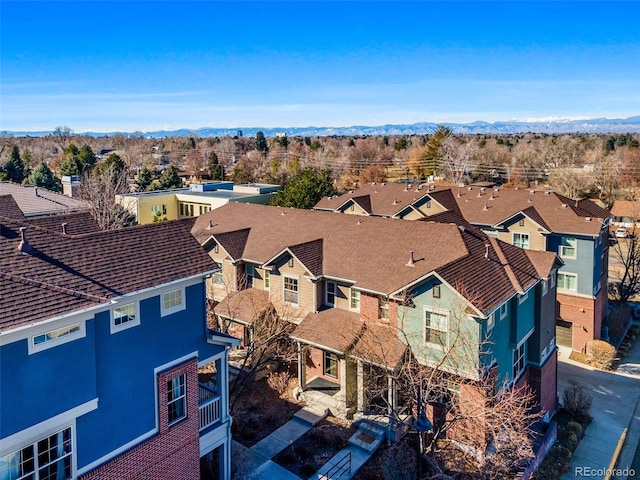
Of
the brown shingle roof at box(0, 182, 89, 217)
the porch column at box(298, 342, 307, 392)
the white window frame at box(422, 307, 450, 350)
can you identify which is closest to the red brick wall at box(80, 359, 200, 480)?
the porch column at box(298, 342, 307, 392)

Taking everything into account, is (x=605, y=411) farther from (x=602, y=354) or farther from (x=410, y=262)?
(x=410, y=262)

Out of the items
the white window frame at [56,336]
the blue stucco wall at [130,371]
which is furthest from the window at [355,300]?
the white window frame at [56,336]

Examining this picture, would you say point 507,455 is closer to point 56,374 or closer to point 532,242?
point 56,374

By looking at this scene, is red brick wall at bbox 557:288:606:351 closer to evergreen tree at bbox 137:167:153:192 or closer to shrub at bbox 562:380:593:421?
shrub at bbox 562:380:593:421

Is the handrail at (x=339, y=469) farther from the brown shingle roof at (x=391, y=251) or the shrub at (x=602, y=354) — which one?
the shrub at (x=602, y=354)

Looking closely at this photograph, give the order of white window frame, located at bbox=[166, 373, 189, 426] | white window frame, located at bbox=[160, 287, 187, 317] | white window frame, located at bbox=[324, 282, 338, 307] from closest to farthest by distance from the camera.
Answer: white window frame, located at bbox=[160, 287, 187, 317], white window frame, located at bbox=[166, 373, 189, 426], white window frame, located at bbox=[324, 282, 338, 307]

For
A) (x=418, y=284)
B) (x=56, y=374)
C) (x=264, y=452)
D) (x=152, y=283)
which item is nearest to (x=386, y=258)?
(x=418, y=284)
